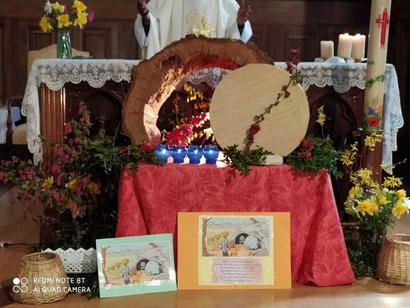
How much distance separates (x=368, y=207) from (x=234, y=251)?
77 centimetres

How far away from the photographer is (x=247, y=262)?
107 inches

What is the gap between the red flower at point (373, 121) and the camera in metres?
3.10

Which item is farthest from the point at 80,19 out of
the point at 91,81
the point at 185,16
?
the point at 185,16

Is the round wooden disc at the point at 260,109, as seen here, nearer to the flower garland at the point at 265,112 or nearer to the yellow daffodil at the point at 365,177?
the flower garland at the point at 265,112

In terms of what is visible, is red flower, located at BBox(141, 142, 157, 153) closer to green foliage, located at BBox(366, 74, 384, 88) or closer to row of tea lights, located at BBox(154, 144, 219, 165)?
row of tea lights, located at BBox(154, 144, 219, 165)

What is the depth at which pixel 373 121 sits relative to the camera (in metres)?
3.11

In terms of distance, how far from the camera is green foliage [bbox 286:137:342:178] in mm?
2766

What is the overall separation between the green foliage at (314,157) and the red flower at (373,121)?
Answer: 1.21 ft

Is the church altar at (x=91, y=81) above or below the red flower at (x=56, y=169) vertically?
above

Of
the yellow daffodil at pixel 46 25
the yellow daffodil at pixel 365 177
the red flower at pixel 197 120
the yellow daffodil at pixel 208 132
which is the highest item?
the yellow daffodil at pixel 46 25

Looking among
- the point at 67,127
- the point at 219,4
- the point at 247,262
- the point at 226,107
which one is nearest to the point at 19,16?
the point at 219,4

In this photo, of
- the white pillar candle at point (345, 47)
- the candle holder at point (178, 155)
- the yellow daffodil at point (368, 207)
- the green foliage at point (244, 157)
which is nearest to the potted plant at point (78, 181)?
the candle holder at point (178, 155)

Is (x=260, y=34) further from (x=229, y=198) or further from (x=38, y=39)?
(x=229, y=198)

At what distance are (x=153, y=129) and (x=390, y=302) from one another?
149cm
